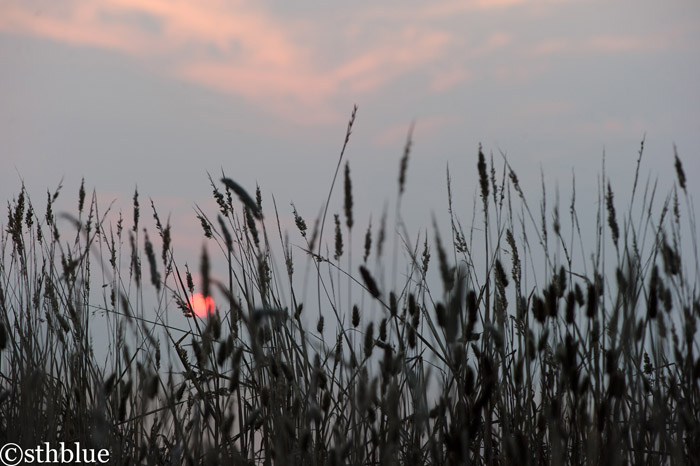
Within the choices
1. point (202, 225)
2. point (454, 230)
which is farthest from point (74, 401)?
point (454, 230)

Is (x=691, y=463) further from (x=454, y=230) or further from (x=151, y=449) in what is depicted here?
(x=151, y=449)

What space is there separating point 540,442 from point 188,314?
104cm

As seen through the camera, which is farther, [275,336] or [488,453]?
[275,336]

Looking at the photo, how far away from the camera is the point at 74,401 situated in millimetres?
2379

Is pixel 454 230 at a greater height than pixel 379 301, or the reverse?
pixel 454 230

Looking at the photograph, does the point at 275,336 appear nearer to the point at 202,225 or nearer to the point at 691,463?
the point at 202,225

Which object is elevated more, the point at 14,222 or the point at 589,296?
the point at 14,222

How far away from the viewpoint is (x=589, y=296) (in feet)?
5.49

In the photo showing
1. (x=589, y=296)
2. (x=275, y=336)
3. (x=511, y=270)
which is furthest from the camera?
(x=511, y=270)

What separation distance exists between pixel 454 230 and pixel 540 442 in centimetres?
67

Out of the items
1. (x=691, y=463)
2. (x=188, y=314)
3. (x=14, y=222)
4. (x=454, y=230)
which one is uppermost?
(x=14, y=222)

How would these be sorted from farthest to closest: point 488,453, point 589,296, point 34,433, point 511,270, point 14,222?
1. point 14,222
2. point 34,433
3. point 511,270
4. point 488,453
5. point 589,296

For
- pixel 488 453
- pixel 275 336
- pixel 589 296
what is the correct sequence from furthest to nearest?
pixel 275 336
pixel 488 453
pixel 589 296

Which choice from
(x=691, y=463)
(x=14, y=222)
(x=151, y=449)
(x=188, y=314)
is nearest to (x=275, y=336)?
(x=188, y=314)
